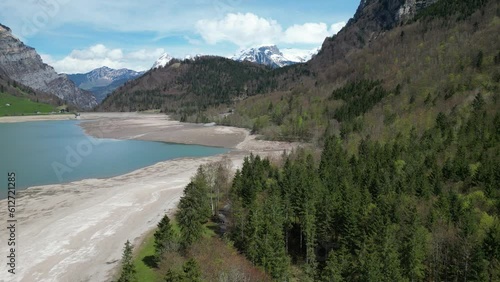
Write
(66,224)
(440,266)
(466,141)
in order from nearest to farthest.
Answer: (440,266)
(66,224)
(466,141)

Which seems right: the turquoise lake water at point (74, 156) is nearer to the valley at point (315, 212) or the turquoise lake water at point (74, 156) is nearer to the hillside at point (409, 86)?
the valley at point (315, 212)

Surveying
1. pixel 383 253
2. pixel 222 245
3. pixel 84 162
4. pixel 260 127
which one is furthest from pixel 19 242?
pixel 260 127

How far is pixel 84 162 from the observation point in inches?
4473

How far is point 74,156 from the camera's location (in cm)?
12625

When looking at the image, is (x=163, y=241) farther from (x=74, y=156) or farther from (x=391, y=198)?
(x=74, y=156)

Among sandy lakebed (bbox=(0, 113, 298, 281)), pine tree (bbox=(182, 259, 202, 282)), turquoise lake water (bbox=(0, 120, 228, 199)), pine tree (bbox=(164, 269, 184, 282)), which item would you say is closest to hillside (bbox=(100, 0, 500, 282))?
sandy lakebed (bbox=(0, 113, 298, 281))

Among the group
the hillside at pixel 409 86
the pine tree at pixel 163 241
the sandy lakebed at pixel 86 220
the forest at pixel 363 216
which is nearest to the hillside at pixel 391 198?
the forest at pixel 363 216

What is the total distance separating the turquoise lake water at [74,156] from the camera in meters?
95.0

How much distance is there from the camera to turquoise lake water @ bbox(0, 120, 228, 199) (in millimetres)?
95000

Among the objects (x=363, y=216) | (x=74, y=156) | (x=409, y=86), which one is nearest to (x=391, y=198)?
(x=363, y=216)

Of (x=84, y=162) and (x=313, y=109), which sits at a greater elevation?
(x=313, y=109)

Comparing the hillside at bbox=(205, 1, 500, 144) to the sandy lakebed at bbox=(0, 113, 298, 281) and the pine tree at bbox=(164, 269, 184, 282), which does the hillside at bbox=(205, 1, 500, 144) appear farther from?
the pine tree at bbox=(164, 269, 184, 282)

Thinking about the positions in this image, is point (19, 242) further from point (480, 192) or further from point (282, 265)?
point (480, 192)

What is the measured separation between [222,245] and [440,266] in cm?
2589
